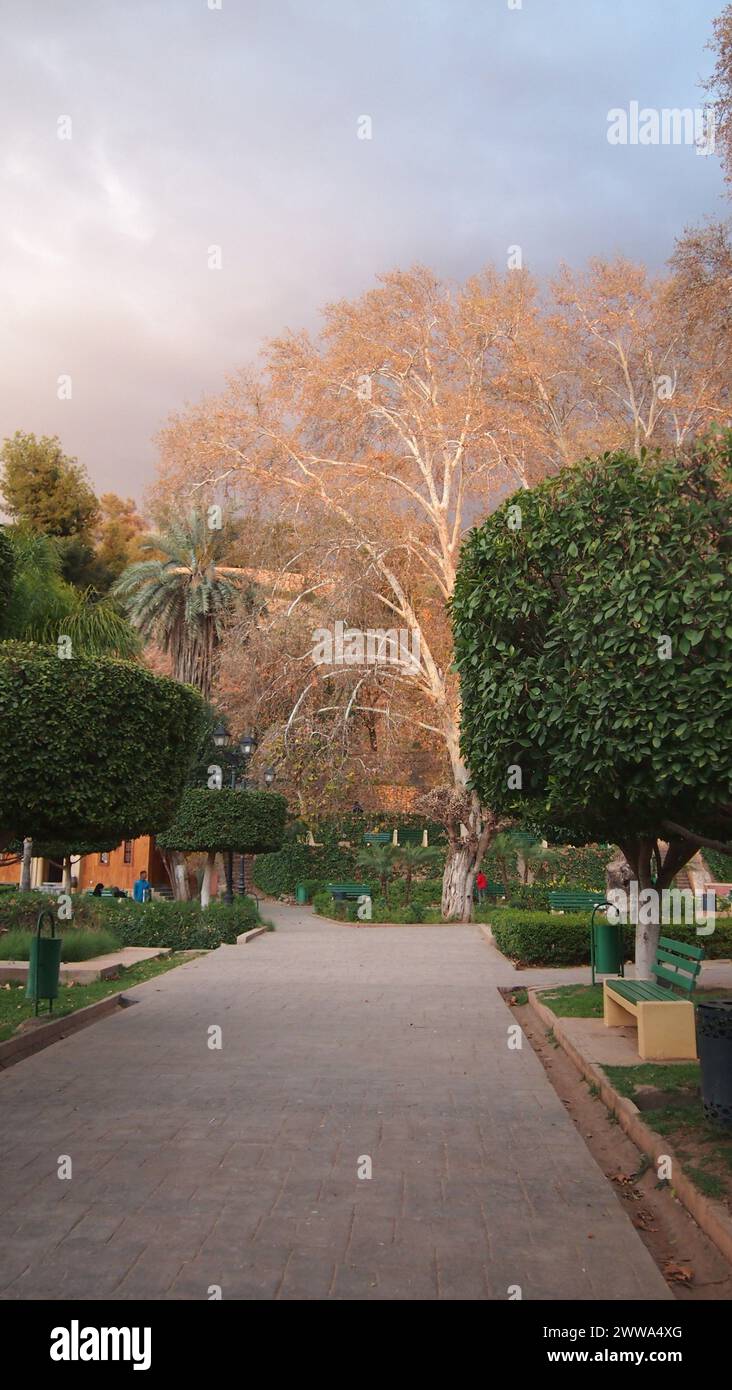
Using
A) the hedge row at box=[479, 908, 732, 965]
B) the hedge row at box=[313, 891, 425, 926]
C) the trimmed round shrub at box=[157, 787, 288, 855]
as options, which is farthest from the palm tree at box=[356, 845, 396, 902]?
the hedge row at box=[479, 908, 732, 965]

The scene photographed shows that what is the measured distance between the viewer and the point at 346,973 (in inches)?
631

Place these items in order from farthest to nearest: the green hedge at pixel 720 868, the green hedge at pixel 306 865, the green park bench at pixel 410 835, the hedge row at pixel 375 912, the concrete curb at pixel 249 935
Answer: the green hedge at pixel 306 865 → the green park bench at pixel 410 835 → the green hedge at pixel 720 868 → the hedge row at pixel 375 912 → the concrete curb at pixel 249 935

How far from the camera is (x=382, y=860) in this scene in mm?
30359

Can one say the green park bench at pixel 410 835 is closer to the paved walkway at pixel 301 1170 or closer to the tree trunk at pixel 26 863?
the tree trunk at pixel 26 863

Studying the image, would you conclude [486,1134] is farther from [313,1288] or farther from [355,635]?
[355,635]

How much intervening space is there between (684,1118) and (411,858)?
23.9 meters

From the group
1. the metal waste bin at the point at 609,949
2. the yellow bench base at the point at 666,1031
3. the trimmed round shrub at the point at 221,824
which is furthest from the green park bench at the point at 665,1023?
the trimmed round shrub at the point at 221,824

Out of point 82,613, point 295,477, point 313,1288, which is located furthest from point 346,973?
point 295,477

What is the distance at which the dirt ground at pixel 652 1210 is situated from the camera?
436 centimetres

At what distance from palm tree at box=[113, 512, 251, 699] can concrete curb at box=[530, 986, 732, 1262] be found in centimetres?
2865

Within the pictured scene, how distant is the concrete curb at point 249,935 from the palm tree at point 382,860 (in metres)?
6.75

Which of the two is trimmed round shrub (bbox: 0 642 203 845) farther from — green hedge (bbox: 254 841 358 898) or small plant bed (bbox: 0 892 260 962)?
green hedge (bbox: 254 841 358 898)

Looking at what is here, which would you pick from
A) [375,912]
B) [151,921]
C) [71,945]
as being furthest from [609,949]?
[375,912]

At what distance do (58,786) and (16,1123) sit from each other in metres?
3.09
